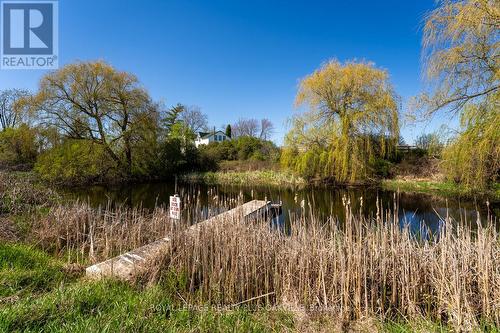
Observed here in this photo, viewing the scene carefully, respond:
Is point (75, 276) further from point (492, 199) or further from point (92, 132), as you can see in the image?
point (92, 132)

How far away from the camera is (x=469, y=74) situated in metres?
6.73

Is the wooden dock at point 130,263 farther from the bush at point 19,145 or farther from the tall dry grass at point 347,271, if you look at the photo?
the bush at point 19,145

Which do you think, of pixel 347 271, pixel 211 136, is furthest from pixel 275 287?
pixel 211 136

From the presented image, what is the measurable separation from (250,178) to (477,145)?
1339cm

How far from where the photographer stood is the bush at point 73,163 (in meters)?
15.2

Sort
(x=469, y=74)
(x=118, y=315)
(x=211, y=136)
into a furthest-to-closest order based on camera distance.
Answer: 1. (x=211, y=136)
2. (x=469, y=74)
3. (x=118, y=315)

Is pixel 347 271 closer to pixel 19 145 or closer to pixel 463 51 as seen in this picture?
pixel 463 51

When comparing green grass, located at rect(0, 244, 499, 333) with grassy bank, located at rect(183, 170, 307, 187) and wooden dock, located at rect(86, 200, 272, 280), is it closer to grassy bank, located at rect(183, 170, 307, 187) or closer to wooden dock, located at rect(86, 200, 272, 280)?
wooden dock, located at rect(86, 200, 272, 280)

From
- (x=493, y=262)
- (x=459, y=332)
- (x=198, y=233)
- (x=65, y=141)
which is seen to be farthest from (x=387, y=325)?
(x=65, y=141)

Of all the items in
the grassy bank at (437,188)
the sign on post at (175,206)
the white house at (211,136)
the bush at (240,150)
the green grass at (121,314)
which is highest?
the white house at (211,136)

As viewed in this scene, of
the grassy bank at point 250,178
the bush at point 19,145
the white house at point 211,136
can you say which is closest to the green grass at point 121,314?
the grassy bank at point 250,178

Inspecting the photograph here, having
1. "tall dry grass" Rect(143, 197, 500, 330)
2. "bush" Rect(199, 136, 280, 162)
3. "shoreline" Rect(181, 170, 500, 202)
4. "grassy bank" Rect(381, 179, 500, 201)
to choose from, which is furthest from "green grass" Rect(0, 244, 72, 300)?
"bush" Rect(199, 136, 280, 162)

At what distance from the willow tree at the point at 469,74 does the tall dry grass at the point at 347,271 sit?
218 inches

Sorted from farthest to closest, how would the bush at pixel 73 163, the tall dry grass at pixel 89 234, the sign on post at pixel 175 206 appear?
the bush at pixel 73 163, the tall dry grass at pixel 89 234, the sign on post at pixel 175 206
